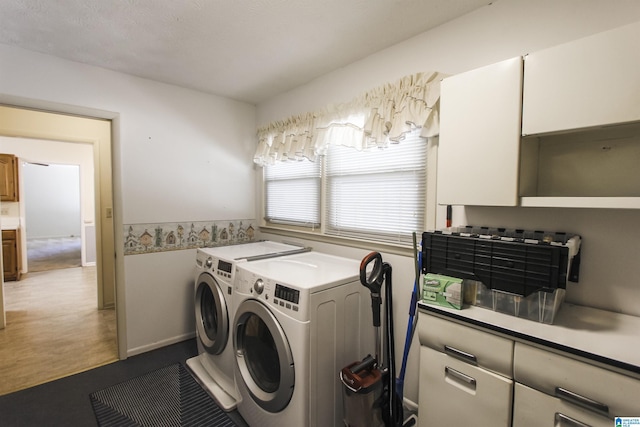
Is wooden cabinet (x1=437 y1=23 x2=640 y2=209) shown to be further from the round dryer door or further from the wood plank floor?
the wood plank floor

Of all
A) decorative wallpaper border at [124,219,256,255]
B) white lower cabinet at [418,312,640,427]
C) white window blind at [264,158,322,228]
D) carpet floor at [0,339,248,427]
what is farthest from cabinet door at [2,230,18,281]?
white lower cabinet at [418,312,640,427]

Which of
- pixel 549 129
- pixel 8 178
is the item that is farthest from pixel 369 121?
pixel 8 178

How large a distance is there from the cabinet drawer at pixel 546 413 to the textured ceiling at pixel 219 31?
5.99 feet

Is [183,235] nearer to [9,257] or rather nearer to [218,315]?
[218,315]

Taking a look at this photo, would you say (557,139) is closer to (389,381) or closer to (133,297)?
(389,381)

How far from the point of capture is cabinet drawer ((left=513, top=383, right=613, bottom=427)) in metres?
0.92

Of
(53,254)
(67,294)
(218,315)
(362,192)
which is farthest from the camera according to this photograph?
(53,254)

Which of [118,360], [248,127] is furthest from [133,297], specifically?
[248,127]

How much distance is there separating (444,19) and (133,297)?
10.3ft

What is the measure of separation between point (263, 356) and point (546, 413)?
1363 mm

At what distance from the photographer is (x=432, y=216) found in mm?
1741

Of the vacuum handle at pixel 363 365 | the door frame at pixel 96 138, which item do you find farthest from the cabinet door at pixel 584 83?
the door frame at pixel 96 138

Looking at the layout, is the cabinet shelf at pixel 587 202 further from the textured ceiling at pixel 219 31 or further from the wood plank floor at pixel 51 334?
the wood plank floor at pixel 51 334

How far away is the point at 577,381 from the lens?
934 mm
